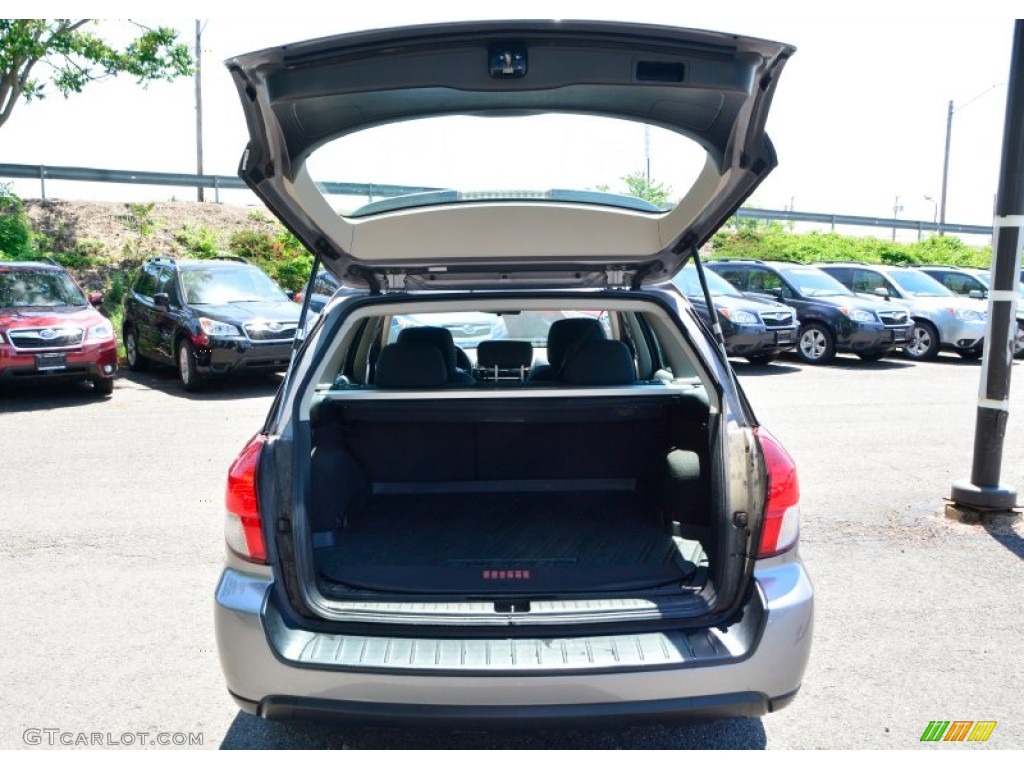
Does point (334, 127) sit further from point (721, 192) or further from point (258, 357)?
point (258, 357)

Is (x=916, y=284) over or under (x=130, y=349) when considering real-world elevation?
over

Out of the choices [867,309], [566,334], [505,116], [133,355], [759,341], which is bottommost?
[133,355]

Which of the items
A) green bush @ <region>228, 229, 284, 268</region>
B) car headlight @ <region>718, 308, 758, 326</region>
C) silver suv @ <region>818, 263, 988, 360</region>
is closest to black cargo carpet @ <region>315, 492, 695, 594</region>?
car headlight @ <region>718, 308, 758, 326</region>

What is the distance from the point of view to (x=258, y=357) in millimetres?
11609

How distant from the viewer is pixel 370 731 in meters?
3.23

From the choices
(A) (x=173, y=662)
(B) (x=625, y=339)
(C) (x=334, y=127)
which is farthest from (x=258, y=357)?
(C) (x=334, y=127)

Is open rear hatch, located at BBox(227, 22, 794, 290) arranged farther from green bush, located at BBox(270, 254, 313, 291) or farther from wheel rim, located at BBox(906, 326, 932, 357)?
green bush, located at BBox(270, 254, 313, 291)

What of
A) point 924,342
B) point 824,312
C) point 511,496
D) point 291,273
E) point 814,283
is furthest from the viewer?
point 291,273

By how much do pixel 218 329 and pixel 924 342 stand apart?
39.7 feet

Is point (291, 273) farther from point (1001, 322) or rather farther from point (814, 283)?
point (1001, 322)

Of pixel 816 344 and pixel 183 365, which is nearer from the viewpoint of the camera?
pixel 183 365

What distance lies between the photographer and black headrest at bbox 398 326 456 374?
4348 mm

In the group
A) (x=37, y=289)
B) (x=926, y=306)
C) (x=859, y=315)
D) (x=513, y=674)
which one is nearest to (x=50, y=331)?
(x=37, y=289)

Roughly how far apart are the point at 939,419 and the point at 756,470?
25.2 ft
